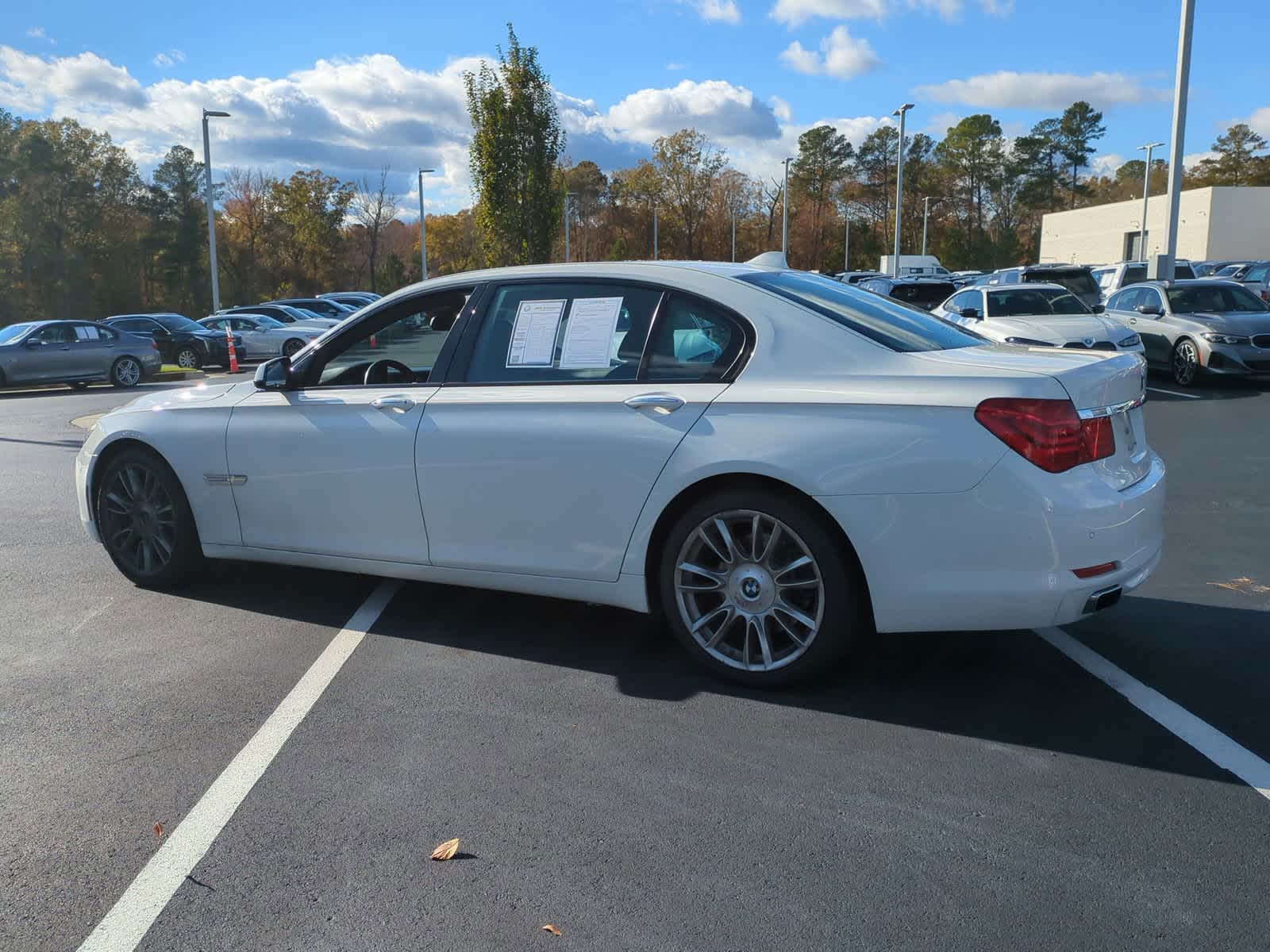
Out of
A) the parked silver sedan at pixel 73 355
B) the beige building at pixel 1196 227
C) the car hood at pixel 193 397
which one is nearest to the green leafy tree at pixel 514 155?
the parked silver sedan at pixel 73 355

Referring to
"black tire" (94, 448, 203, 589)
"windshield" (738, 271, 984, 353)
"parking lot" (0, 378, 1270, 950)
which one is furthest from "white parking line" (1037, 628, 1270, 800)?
"black tire" (94, 448, 203, 589)

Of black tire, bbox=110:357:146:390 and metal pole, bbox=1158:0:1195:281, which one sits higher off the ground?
metal pole, bbox=1158:0:1195:281

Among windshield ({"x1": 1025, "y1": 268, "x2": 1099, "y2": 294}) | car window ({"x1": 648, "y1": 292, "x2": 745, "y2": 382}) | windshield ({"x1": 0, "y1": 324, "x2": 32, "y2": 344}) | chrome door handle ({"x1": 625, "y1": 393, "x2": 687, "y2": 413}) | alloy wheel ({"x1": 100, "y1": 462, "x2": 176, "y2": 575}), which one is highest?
windshield ({"x1": 1025, "y1": 268, "x2": 1099, "y2": 294})

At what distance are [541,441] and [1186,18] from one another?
20.8 m

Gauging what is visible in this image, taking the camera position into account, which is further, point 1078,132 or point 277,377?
point 1078,132

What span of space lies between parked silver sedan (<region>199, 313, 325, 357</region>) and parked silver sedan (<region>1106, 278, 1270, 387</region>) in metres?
20.0

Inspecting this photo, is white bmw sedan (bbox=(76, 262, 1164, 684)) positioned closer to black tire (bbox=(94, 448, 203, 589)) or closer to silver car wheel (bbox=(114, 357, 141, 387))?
black tire (bbox=(94, 448, 203, 589))

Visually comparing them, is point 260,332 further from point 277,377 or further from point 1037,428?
point 1037,428

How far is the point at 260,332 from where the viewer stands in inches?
1141

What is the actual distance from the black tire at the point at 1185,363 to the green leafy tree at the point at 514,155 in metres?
22.0

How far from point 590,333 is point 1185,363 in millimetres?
13626

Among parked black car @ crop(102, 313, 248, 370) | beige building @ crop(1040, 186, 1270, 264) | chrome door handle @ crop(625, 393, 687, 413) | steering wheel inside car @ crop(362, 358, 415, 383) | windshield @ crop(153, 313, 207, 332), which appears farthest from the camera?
beige building @ crop(1040, 186, 1270, 264)

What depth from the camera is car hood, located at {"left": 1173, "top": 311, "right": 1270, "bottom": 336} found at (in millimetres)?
15172

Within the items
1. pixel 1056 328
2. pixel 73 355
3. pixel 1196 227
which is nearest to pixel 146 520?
pixel 1056 328
